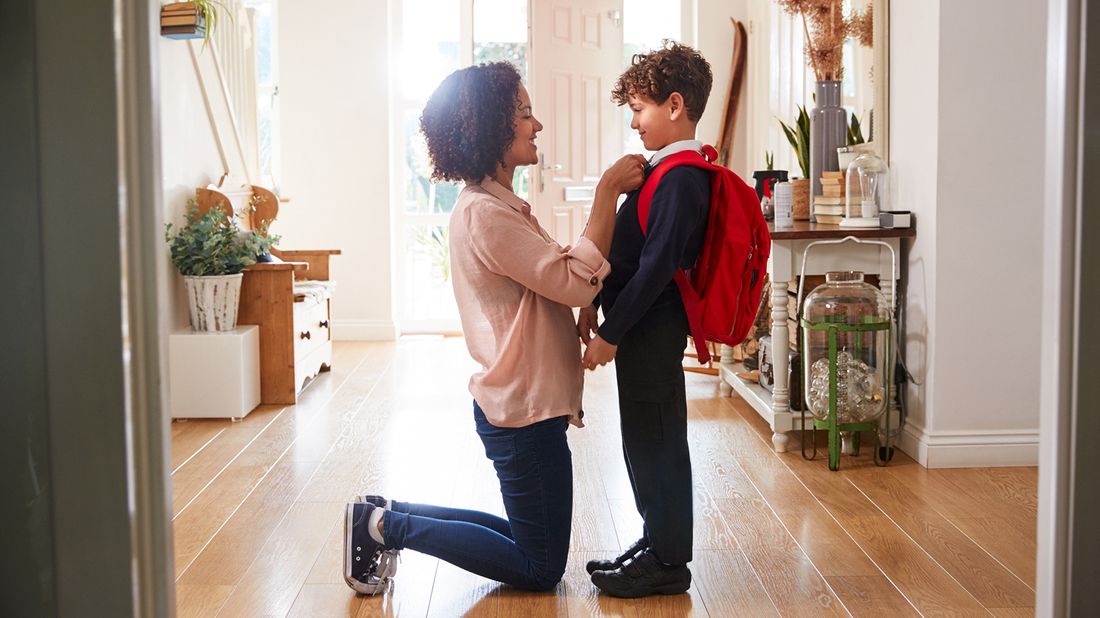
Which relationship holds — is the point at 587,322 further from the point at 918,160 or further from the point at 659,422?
the point at 918,160

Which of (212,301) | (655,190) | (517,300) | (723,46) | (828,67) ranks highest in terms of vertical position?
(723,46)

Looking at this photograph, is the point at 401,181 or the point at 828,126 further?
the point at 401,181

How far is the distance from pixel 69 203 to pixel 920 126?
3.06 metres

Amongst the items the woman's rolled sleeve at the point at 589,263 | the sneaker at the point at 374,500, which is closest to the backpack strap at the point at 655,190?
the woman's rolled sleeve at the point at 589,263

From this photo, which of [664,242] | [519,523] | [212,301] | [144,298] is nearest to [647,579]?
[519,523]

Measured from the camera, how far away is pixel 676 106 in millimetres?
2434

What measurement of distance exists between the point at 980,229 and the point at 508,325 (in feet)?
6.42

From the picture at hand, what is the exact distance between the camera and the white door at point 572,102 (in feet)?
22.7

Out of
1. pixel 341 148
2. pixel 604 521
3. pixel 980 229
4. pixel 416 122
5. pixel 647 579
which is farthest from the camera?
pixel 416 122

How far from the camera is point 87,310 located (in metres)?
1.44

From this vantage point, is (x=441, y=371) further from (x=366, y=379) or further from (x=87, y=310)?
(x=87, y=310)

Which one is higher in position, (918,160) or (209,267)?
(918,160)

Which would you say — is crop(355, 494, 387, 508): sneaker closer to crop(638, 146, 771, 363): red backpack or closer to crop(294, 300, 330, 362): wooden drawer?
crop(638, 146, 771, 363): red backpack

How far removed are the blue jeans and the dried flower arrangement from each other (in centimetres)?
257
